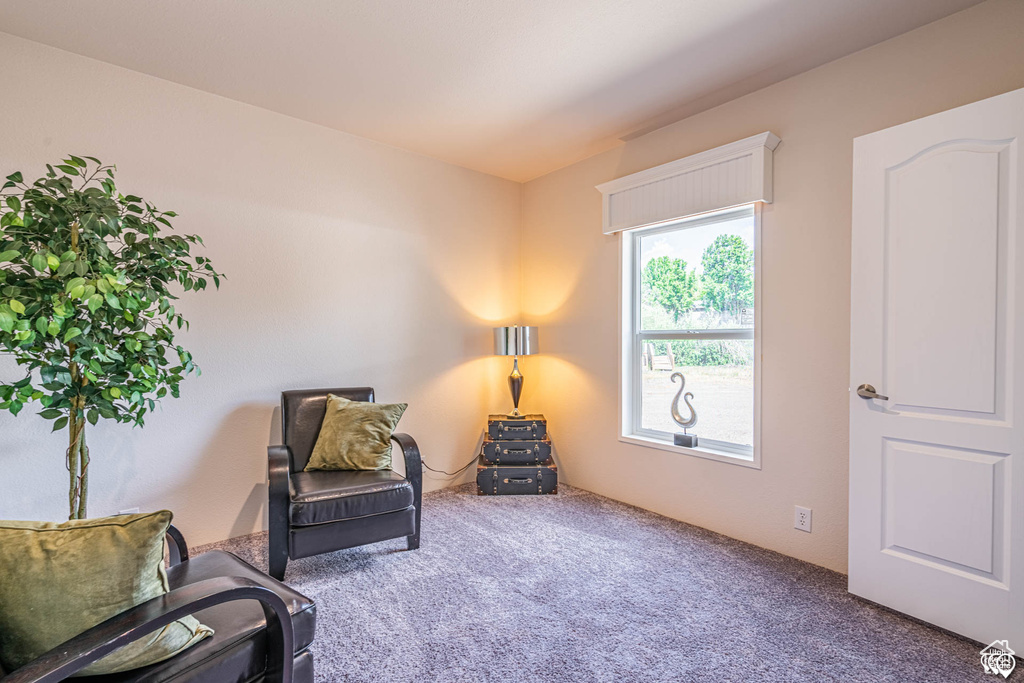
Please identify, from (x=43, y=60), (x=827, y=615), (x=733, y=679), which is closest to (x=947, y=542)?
(x=827, y=615)

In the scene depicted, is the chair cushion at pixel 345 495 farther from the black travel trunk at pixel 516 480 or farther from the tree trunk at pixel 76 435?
the black travel trunk at pixel 516 480

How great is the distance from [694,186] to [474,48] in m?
1.55

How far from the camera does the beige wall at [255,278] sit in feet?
8.22

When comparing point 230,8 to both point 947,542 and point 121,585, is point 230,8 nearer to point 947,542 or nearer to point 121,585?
point 121,585

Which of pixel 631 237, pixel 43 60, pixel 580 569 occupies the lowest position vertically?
pixel 580 569

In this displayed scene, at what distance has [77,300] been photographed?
174 centimetres

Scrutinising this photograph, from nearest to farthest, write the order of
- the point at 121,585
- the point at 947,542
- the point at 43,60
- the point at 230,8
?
the point at 121,585, the point at 947,542, the point at 230,8, the point at 43,60

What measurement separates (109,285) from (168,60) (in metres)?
1.60

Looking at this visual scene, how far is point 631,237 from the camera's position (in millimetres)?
3676

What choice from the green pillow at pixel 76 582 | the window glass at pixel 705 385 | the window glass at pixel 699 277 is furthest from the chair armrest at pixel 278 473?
the window glass at pixel 699 277

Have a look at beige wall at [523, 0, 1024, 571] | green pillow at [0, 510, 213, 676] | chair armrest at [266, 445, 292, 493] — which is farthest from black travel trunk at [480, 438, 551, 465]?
green pillow at [0, 510, 213, 676]

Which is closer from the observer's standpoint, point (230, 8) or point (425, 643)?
point (425, 643)

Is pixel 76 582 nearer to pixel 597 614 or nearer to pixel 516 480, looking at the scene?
pixel 597 614

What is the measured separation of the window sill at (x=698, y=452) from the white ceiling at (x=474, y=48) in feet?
7.00
